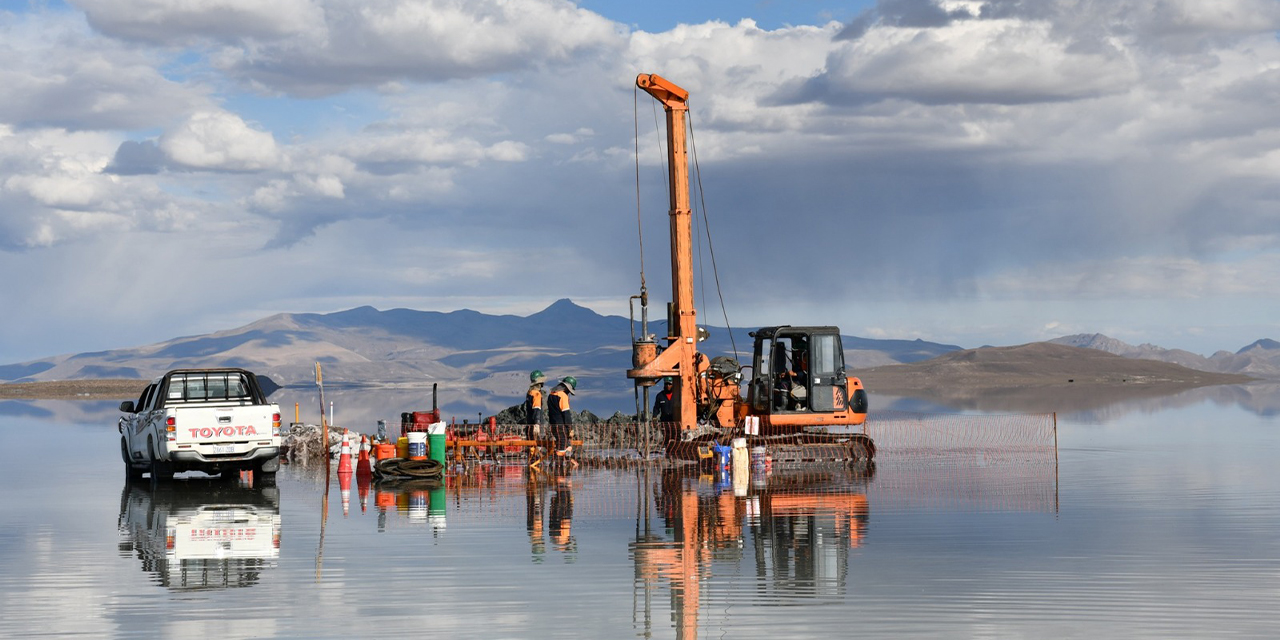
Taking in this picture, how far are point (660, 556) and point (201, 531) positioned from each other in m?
5.77

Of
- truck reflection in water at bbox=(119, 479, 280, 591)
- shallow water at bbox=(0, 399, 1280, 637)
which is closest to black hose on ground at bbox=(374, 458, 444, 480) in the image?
shallow water at bbox=(0, 399, 1280, 637)

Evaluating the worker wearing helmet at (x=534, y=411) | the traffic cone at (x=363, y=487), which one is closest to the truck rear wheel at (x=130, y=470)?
the traffic cone at (x=363, y=487)

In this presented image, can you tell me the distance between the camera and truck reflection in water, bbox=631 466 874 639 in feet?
42.3

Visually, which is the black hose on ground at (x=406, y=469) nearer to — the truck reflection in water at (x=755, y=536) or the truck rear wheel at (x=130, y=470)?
the truck reflection in water at (x=755, y=536)

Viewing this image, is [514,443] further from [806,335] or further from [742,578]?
[742,578]

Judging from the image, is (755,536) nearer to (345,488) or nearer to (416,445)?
(345,488)

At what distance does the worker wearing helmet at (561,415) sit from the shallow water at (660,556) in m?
2.28

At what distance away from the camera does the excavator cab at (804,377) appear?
94.1ft

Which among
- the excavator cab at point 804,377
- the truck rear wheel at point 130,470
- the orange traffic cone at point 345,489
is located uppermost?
the excavator cab at point 804,377

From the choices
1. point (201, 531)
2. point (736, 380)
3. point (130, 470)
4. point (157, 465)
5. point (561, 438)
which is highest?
point (736, 380)

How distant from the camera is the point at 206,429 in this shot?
2325 cm

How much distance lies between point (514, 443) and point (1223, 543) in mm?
13966

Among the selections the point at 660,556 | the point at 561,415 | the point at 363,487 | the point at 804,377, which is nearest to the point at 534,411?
the point at 561,415

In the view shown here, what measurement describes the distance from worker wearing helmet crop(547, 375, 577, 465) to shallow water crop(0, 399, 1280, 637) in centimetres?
228
